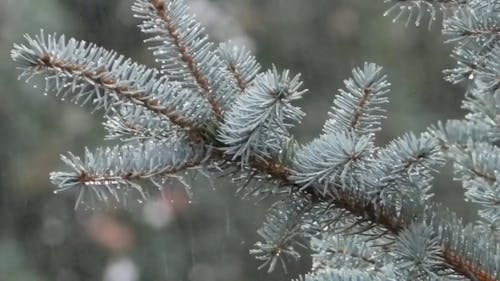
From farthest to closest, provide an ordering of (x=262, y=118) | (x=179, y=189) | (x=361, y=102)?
(x=179, y=189), (x=361, y=102), (x=262, y=118)

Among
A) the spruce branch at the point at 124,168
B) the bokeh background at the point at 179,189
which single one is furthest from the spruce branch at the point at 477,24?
the bokeh background at the point at 179,189

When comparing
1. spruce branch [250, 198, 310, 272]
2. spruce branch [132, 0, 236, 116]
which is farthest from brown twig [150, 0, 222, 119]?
spruce branch [250, 198, 310, 272]

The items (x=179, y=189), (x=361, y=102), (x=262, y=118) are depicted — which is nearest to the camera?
(x=262, y=118)

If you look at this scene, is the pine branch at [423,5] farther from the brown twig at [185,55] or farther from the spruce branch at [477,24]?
the brown twig at [185,55]

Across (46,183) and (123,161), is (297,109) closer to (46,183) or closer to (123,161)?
(123,161)

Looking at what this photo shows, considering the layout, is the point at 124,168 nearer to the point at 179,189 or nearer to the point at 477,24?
the point at 477,24

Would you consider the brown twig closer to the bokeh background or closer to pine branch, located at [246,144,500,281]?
pine branch, located at [246,144,500,281]

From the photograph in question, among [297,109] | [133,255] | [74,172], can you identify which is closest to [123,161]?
[74,172]

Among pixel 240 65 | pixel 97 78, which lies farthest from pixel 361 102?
pixel 97 78

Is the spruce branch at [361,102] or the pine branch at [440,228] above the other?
the spruce branch at [361,102]
